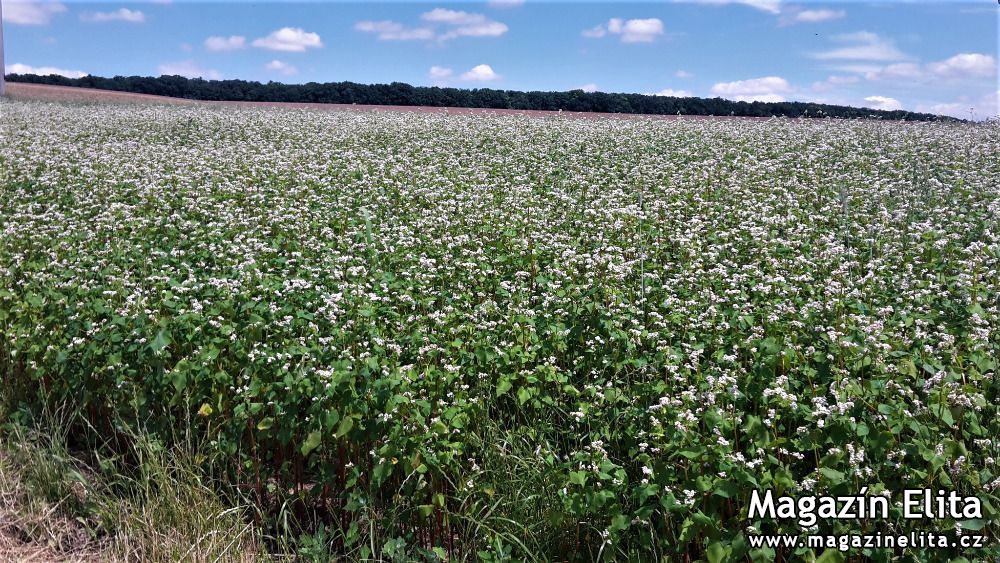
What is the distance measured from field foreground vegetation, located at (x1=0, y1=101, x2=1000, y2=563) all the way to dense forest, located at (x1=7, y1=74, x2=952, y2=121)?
19863 mm

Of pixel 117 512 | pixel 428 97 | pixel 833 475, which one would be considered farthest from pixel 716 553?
pixel 428 97

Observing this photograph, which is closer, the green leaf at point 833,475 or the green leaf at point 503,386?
the green leaf at point 833,475

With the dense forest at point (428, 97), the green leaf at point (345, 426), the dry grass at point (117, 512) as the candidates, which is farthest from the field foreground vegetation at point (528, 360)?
the dense forest at point (428, 97)

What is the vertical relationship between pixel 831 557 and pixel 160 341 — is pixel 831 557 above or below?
below

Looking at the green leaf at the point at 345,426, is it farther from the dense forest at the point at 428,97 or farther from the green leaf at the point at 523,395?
the dense forest at the point at 428,97

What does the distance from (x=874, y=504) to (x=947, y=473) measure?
0.43 metres

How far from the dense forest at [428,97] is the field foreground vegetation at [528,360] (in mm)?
19863

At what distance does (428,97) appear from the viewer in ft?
133

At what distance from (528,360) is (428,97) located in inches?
1487

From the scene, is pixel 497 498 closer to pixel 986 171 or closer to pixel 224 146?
pixel 986 171

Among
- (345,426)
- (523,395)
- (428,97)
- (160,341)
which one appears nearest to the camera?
(345,426)

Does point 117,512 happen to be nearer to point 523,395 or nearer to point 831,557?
point 523,395

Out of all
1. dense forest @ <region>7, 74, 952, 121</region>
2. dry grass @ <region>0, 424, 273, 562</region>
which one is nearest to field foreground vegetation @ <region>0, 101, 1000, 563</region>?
dry grass @ <region>0, 424, 273, 562</region>

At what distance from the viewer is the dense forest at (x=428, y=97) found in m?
32.7
